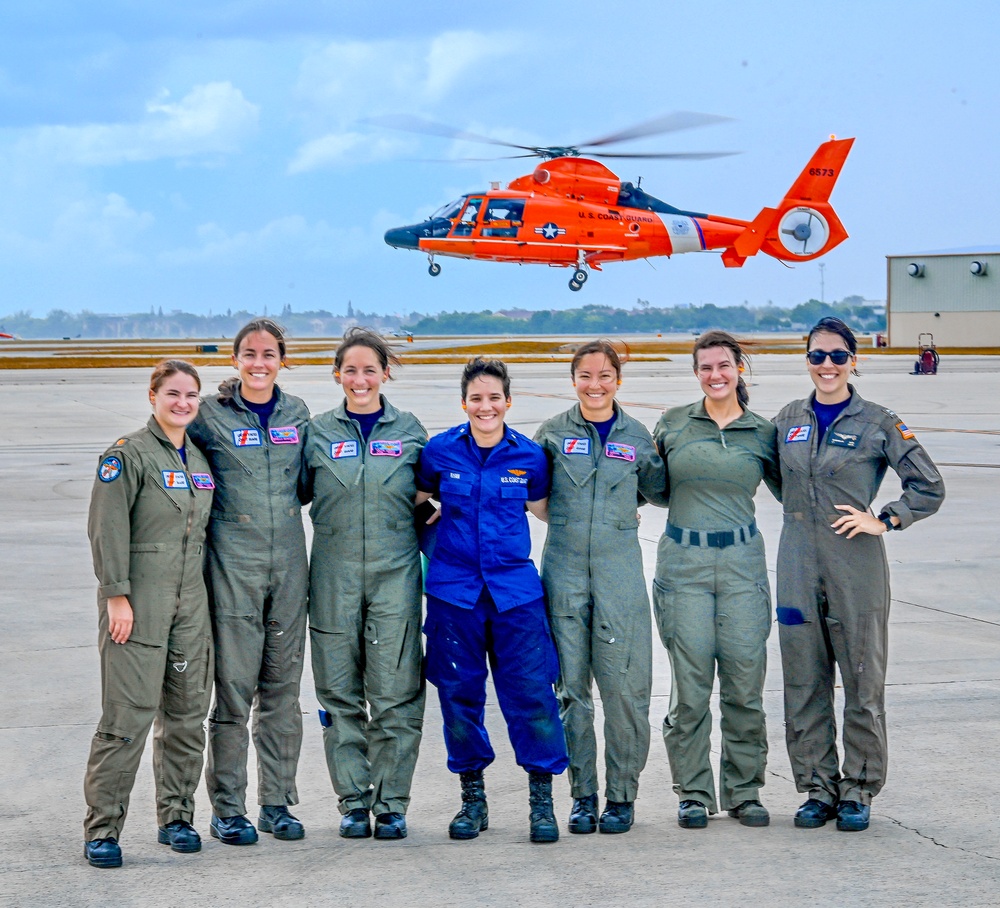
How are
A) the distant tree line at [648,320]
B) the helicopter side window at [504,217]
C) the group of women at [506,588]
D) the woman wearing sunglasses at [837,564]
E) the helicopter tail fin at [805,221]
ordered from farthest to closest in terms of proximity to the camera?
1. the distant tree line at [648,320]
2. the helicopter tail fin at [805,221]
3. the helicopter side window at [504,217]
4. the woman wearing sunglasses at [837,564]
5. the group of women at [506,588]

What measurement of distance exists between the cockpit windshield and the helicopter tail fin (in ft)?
31.9

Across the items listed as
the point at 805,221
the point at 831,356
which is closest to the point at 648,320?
the point at 805,221

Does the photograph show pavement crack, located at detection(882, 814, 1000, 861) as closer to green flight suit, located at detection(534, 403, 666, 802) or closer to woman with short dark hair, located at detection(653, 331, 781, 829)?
woman with short dark hair, located at detection(653, 331, 781, 829)

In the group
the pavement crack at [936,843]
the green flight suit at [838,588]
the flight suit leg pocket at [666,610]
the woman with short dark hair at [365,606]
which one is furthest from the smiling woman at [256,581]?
the pavement crack at [936,843]

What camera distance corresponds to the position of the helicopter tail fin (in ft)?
137

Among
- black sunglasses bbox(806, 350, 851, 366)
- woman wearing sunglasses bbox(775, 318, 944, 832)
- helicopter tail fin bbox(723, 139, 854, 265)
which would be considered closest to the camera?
woman wearing sunglasses bbox(775, 318, 944, 832)

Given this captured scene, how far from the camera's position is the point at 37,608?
7637 millimetres

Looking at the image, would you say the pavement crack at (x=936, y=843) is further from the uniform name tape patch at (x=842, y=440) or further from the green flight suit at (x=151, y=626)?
the green flight suit at (x=151, y=626)

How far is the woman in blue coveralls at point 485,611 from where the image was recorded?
450 cm

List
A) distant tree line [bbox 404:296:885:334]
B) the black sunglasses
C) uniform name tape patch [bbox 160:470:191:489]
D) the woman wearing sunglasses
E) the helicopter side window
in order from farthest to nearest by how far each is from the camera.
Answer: distant tree line [bbox 404:296:885:334], the helicopter side window, the black sunglasses, the woman wearing sunglasses, uniform name tape patch [bbox 160:470:191:489]

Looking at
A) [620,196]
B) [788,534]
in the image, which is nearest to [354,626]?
[788,534]

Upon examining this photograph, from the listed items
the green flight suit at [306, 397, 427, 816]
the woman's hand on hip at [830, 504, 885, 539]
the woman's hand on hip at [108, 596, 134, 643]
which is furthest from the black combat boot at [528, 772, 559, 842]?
the woman's hand on hip at [108, 596, 134, 643]

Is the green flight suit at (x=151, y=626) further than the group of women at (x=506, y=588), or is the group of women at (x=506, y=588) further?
the group of women at (x=506, y=588)

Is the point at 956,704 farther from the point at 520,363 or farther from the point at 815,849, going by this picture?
the point at 520,363
